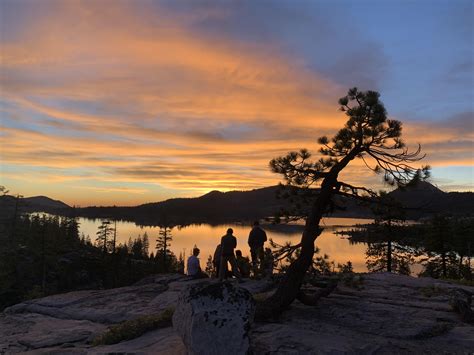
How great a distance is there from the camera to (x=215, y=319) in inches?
336

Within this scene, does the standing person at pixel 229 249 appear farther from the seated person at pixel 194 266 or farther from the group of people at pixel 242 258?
the seated person at pixel 194 266

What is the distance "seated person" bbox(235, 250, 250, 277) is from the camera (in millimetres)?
16934

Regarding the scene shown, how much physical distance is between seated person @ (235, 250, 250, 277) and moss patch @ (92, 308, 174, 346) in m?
5.35

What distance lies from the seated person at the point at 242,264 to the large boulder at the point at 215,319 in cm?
737

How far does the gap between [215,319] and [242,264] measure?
9257mm

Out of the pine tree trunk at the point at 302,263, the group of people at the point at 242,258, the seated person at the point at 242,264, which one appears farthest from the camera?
the seated person at the point at 242,264

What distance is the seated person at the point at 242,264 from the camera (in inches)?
667

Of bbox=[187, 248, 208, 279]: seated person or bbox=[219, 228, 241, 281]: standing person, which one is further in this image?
bbox=[187, 248, 208, 279]: seated person

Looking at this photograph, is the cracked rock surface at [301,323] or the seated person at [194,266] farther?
the seated person at [194,266]

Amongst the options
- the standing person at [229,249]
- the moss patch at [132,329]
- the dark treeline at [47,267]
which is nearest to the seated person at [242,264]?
the standing person at [229,249]

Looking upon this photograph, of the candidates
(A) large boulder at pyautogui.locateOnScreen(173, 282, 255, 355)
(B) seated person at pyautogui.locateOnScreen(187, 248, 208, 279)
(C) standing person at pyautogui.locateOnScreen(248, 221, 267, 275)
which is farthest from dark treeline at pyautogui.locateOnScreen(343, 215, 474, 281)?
(A) large boulder at pyautogui.locateOnScreen(173, 282, 255, 355)

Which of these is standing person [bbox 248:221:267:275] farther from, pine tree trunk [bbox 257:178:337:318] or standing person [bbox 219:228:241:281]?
pine tree trunk [bbox 257:178:337:318]

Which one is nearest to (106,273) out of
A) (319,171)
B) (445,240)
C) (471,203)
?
(445,240)

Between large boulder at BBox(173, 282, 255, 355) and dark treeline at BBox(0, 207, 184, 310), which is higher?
large boulder at BBox(173, 282, 255, 355)
